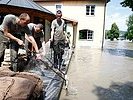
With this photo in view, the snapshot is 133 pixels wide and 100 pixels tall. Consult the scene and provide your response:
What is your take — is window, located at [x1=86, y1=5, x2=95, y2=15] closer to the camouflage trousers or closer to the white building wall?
the white building wall

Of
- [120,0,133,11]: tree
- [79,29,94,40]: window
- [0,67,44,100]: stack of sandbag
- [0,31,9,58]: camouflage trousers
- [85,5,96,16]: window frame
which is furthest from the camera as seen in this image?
[79,29,94,40]: window

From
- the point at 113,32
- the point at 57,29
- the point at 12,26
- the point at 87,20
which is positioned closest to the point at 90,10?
the point at 87,20

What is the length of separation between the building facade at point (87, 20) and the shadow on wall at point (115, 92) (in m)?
17.3

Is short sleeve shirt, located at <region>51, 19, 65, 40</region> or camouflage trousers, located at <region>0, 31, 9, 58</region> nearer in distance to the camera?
camouflage trousers, located at <region>0, 31, 9, 58</region>

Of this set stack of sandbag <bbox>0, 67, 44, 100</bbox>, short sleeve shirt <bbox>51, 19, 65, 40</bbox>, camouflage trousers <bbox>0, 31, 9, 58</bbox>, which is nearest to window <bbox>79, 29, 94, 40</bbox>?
short sleeve shirt <bbox>51, 19, 65, 40</bbox>

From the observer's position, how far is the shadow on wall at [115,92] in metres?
6.56

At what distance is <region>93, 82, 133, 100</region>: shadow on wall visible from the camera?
6557 millimetres

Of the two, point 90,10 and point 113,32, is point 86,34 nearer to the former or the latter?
point 90,10

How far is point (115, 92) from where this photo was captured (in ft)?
23.2

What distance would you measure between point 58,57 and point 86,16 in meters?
17.6

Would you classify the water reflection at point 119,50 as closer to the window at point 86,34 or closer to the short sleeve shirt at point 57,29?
the window at point 86,34

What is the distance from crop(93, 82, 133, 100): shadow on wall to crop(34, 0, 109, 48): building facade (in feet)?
56.9

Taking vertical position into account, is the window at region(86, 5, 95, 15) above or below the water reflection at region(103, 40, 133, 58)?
above

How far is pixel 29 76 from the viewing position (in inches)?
138
